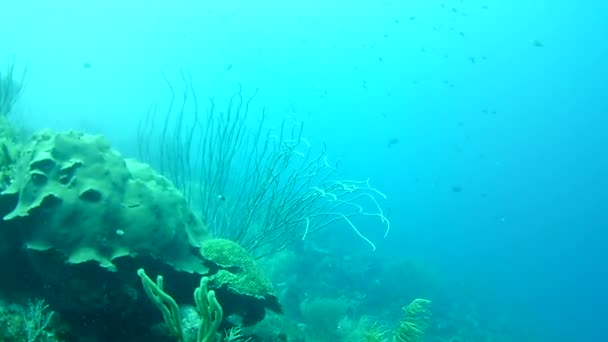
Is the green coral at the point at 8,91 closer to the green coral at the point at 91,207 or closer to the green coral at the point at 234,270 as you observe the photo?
the green coral at the point at 91,207

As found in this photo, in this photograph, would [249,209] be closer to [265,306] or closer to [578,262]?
[265,306]

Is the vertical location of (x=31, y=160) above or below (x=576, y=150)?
below

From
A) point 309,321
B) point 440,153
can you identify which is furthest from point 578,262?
point 309,321

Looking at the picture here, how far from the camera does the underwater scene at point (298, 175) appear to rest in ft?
12.1

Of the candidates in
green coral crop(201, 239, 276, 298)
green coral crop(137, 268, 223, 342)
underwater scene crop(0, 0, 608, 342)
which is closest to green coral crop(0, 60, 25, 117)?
underwater scene crop(0, 0, 608, 342)

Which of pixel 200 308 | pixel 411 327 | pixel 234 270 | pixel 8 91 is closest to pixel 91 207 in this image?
pixel 200 308

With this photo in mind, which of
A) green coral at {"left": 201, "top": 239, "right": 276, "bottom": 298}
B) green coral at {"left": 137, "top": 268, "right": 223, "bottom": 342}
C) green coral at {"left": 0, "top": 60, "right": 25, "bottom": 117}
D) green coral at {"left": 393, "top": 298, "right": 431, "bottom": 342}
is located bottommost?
green coral at {"left": 137, "top": 268, "right": 223, "bottom": 342}

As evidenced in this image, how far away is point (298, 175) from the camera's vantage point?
7730mm

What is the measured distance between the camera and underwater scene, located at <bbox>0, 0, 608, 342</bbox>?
145 inches

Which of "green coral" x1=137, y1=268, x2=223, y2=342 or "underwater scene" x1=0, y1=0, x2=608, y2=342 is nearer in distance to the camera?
"green coral" x1=137, y1=268, x2=223, y2=342

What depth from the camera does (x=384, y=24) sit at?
109m

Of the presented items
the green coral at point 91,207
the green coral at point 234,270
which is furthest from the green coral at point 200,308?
the green coral at point 234,270

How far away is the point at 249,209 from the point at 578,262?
123 metres

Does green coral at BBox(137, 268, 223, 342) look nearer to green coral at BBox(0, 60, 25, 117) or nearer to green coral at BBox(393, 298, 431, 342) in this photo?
green coral at BBox(393, 298, 431, 342)
